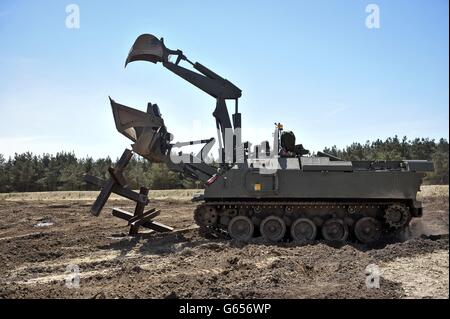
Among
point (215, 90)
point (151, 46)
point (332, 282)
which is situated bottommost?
point (332, 282)

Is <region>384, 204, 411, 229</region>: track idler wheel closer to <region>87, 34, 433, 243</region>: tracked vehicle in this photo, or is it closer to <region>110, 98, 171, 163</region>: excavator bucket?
<region>87, 34, 433, 243</region>: tracked vehicle

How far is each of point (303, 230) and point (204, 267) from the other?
13.0 ft

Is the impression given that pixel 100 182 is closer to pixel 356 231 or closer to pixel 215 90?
pixel 215 90

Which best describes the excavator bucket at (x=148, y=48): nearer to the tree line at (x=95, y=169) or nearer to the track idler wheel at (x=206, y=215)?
the track idler wheel at (x=206, y=215)

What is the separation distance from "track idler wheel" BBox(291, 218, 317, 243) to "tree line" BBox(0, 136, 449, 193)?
1833 centimetres

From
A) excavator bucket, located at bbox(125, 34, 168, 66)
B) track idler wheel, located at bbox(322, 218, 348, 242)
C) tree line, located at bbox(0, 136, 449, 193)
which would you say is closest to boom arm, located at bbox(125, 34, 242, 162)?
excavator bucket, located at bbox(125, 34, 168, 66)

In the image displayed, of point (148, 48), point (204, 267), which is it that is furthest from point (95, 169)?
point (204, 267)

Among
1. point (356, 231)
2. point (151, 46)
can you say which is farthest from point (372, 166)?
point (151, 46)

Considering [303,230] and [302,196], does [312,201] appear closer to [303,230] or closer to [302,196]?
[302,196]

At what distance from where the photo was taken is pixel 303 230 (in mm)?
12055

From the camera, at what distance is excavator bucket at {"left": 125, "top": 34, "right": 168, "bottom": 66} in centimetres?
1328

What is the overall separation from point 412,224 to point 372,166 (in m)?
2.37
